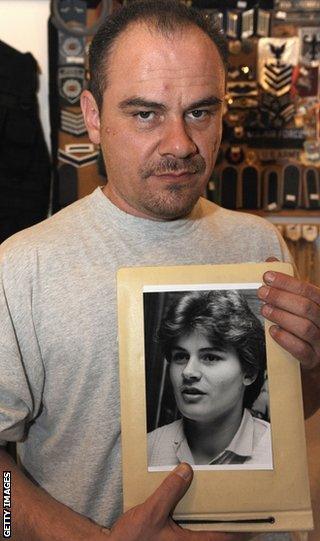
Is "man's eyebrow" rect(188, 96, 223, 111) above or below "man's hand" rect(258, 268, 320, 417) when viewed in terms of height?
above

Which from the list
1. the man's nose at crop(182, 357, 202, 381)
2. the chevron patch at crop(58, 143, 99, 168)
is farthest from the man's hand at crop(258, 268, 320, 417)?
the chevron patch at crop(58, 143, 99, 168)

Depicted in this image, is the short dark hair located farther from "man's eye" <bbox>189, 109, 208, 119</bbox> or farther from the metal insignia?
the metal insignia

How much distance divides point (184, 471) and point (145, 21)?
0.66 meters

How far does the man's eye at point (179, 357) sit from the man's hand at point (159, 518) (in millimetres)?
141

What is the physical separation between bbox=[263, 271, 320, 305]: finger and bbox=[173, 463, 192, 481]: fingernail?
0.87 ft

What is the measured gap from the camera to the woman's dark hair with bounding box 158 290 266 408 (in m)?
0.84

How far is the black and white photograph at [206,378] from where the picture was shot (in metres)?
0.83

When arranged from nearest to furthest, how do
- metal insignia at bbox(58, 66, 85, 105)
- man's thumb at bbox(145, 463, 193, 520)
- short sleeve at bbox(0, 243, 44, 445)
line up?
man's thumb at bbox(145, 463, 193, 520), short sleeve at bbox(0, 243, 44, 445), metal insignia at bbox(58, 66, 85, 105)

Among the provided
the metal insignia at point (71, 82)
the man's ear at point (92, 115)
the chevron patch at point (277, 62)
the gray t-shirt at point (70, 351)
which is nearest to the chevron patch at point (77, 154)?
the metal insignia at point (71, 82)

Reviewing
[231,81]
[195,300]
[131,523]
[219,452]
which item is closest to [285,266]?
[195,300]

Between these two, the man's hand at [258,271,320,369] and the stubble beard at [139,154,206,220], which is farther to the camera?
the stubble beard at [139,154,206,220]

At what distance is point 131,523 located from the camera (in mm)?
789

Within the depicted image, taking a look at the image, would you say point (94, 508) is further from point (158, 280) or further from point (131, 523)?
point (158, 280)

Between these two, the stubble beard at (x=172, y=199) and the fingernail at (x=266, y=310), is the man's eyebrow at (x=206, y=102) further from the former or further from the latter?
the fingernail at (x=266, y=310)
